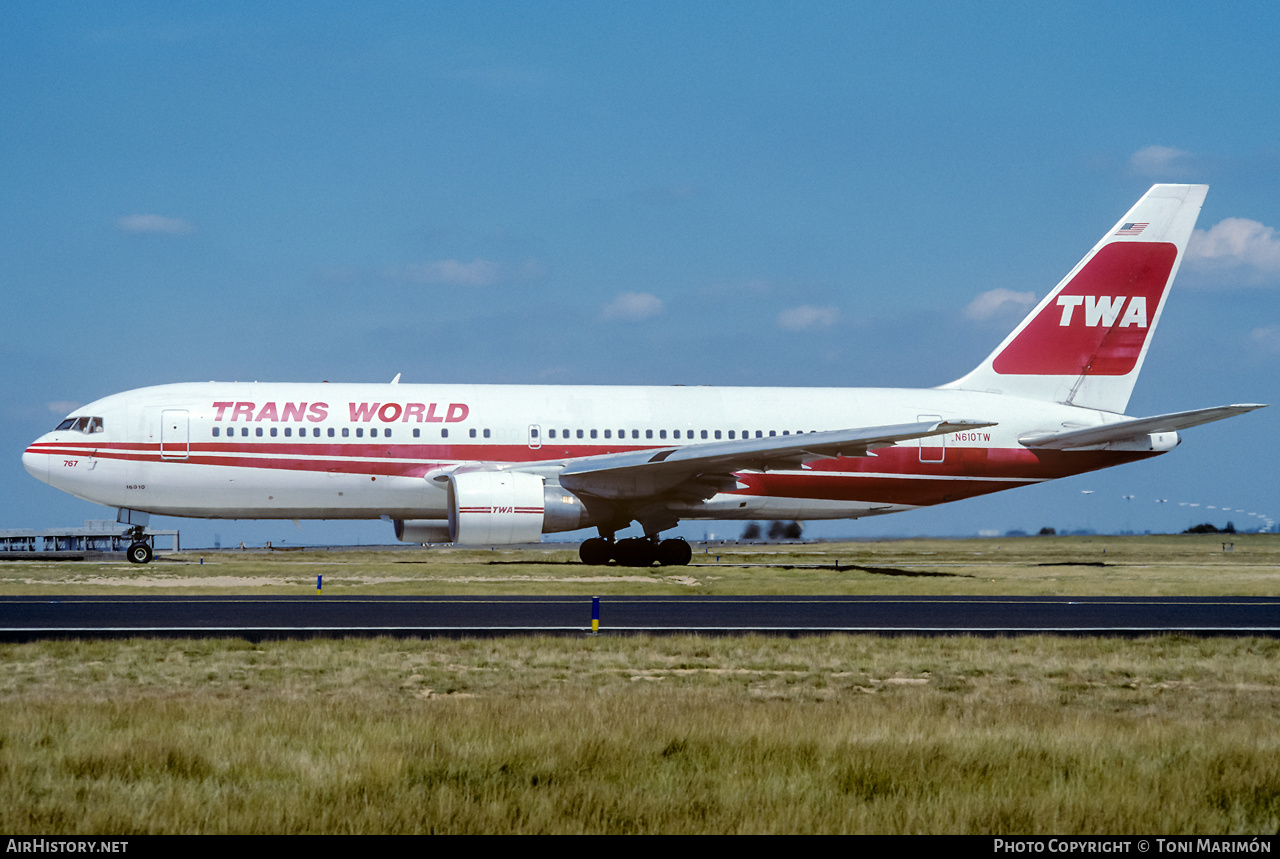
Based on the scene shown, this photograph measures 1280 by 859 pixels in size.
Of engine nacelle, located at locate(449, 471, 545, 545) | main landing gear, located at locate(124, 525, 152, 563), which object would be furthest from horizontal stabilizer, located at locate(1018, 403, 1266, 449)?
main landing gear, located at locate(124, 525, 152, 563)

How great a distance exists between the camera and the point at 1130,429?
3017 centimetres

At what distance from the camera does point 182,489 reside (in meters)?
28.0

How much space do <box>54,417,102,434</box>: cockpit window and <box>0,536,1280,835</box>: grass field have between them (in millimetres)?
15609

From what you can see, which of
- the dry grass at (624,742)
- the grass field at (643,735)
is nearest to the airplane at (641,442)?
the grass field at (643,735)

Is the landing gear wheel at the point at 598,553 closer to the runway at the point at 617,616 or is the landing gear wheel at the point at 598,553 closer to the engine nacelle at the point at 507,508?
the engine nacelle at the point at 507,508

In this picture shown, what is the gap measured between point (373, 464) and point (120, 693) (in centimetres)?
1704

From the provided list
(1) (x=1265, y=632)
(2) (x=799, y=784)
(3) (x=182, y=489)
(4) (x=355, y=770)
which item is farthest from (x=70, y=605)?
(1) (x=1265, y=632)

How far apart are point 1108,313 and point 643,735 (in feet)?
92.2

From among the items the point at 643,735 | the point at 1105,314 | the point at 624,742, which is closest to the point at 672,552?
the point at 1105,314

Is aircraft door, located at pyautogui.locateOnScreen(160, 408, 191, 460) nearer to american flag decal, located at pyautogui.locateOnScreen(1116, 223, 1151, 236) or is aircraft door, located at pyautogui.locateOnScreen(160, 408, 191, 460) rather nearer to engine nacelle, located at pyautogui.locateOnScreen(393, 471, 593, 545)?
engine nacelle, located at pyautogui.locateOnScreen(393, 471, 593, 545)

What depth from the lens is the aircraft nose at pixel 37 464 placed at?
92.5ft

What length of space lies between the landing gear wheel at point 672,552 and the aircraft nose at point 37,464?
15.3 meters

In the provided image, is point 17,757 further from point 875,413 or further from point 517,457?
point 875,413

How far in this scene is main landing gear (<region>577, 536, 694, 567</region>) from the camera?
1216 inches
